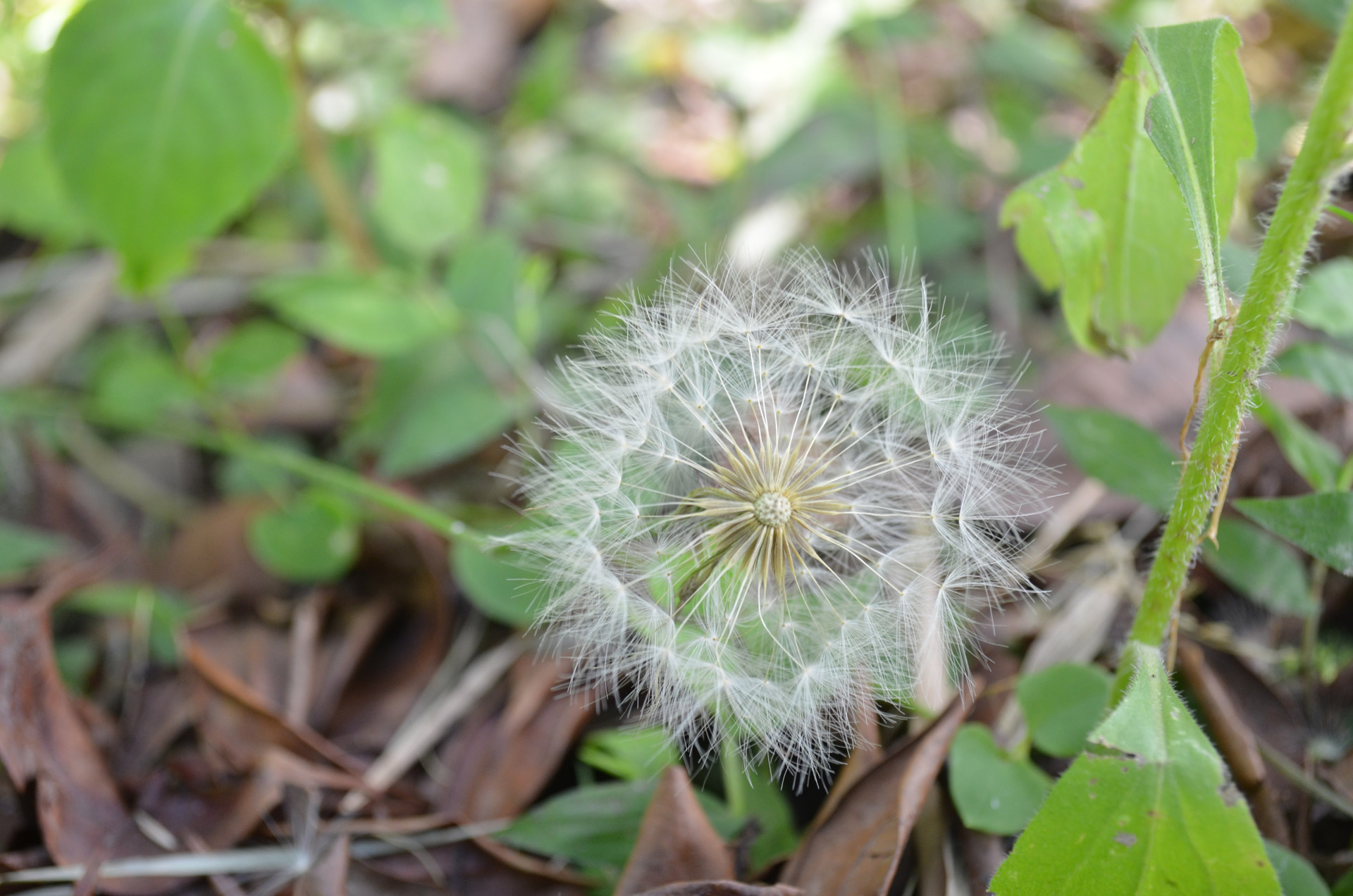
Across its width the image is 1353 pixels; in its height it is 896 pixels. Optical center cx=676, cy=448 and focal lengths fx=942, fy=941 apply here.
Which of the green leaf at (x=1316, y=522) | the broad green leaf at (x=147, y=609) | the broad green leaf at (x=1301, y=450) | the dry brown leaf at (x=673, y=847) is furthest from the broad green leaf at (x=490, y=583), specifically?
the broad green leaf at (x=1301, y=450)

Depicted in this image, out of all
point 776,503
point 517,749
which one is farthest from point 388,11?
point 517,749

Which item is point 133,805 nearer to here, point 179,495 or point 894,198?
point 179,495

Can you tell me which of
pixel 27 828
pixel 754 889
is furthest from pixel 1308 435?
pixel 27 828

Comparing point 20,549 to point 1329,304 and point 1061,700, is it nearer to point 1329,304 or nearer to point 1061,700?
point 1061,700

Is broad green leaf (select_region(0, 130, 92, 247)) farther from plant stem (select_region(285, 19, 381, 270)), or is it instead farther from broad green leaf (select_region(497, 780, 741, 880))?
broad green leaf (select_region(497, 780, 741, 880))

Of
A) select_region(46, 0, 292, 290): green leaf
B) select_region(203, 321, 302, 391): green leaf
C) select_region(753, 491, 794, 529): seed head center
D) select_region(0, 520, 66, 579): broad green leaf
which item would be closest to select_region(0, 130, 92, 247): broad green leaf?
select_region(203, 321, 302, 391): green leaf

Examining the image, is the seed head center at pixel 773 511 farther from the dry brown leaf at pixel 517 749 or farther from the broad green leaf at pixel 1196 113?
the broad green leaf at pixel 1196 113
